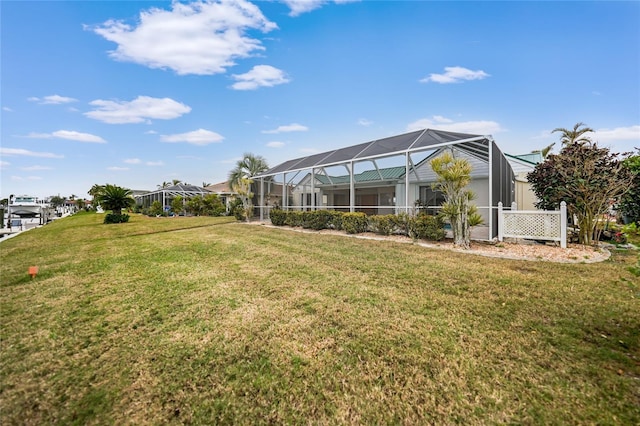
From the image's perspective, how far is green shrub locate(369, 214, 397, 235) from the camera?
33.8ft

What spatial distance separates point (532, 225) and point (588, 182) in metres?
2.17

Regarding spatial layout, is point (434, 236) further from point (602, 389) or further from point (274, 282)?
point (602, 389)

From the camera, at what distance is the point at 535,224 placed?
321 inches

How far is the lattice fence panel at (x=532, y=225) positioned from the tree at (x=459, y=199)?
1237 mm

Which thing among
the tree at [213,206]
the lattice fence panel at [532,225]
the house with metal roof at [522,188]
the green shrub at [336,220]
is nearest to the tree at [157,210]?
the tree at [213,206]

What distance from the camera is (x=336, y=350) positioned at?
260 centimetres

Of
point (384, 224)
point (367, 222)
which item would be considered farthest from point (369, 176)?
point (384, 224)

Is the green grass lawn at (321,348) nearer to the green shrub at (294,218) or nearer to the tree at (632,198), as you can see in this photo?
the tree at (632,198)

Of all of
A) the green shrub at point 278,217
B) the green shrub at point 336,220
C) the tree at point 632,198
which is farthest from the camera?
the green shrub at point 278,217

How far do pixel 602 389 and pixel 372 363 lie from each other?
5.87 feet

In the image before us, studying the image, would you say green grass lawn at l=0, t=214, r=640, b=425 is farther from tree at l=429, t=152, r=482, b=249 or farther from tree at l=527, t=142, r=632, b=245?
tree at l=527, t=142, r=632, b=245

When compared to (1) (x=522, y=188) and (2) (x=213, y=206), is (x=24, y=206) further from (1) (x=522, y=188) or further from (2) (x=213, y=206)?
(1) (x=522, y=188)

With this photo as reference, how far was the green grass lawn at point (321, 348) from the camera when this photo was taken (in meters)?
1.89

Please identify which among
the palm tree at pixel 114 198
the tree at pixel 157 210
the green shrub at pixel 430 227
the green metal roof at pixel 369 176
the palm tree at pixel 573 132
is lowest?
the green shrub at pixel 430 227
